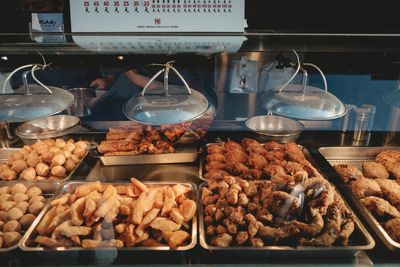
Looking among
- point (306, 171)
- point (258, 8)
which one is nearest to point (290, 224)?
point (306, 171)

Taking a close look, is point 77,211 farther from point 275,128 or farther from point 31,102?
point 275,128

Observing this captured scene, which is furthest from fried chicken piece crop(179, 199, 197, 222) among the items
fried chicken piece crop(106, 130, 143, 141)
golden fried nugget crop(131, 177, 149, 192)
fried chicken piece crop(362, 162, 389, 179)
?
fried chicken piece crop(362, 162, 389, 179)

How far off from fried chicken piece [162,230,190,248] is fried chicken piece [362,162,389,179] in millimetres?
1523

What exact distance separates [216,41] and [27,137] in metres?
1.81

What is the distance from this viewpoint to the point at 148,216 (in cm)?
191

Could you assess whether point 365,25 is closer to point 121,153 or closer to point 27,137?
point 121,153

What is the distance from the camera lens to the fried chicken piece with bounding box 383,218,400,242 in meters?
1.86

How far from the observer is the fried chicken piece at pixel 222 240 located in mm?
1754

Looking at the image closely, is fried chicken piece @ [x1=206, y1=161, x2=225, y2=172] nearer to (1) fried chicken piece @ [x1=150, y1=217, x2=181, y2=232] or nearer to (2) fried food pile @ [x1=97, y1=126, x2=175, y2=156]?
(2) fried food pile @ [x1=97, y1=126, x2=175, y2=156]

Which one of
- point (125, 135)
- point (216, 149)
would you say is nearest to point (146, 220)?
point (216, 149)

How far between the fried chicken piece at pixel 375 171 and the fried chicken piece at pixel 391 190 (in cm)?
11

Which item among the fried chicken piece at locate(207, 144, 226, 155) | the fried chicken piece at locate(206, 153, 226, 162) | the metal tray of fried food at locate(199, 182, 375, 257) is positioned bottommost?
the metal tray of fried food at locate(199, 182, 375, 257)

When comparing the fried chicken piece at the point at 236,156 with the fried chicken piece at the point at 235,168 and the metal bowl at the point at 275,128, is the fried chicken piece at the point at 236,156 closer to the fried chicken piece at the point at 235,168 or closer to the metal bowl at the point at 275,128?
the fried chicken piece at the point at 235,168

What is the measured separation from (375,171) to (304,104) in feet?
3.66
